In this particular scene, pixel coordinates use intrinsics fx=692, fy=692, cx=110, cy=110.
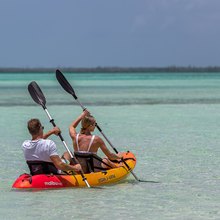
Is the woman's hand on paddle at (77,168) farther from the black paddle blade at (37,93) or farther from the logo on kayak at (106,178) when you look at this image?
the black paddle blade at (37,93)

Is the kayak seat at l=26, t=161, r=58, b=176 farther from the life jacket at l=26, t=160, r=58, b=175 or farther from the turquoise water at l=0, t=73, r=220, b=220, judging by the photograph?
the turquoise water at l=0, t=73, r=220, b=220

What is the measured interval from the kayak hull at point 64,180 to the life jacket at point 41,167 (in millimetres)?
Result: 94

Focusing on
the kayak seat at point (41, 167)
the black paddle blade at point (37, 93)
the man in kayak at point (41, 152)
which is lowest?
the kayak seat at point (41, 167)

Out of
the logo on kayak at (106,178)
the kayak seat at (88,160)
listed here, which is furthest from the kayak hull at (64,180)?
the kayak seat at (88,160)

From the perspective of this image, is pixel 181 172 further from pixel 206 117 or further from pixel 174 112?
pixel 174 112

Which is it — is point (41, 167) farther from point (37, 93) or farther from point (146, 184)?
point (37, 93)

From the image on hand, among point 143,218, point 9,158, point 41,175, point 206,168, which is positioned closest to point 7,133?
point 9,158

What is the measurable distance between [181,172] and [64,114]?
15.1m

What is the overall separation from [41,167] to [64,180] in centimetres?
39

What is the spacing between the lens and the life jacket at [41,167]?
31.8 feet

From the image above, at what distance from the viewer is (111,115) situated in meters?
26.2

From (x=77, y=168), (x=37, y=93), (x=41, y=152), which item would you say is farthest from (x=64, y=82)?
(x=41, y=152)

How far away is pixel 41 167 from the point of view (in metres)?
9.76

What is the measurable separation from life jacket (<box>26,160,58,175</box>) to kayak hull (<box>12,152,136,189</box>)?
0.09 m
